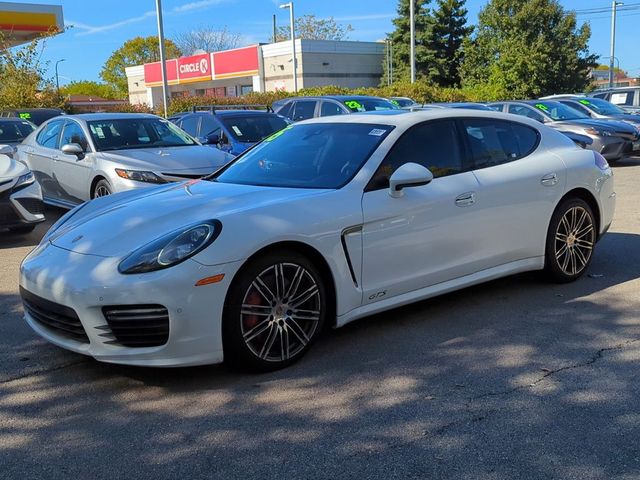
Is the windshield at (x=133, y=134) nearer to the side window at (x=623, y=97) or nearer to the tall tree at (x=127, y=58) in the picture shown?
the side window at (x=623, y=97)

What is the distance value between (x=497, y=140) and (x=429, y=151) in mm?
796

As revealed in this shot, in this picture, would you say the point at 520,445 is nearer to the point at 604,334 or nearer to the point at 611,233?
the point at 604,334

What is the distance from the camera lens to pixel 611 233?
7512mm

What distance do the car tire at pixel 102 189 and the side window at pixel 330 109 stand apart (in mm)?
7472

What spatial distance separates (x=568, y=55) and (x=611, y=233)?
116 feet

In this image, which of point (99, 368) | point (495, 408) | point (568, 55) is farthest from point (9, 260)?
point (568, 55)

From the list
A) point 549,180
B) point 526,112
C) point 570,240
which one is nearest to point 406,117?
point 549,180

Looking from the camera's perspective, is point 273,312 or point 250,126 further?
point 250,126

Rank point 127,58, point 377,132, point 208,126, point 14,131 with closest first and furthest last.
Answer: point 377,132 < point 208,126 < point 14,131 < point 127,58

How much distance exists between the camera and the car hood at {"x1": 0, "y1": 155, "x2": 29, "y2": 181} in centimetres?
762

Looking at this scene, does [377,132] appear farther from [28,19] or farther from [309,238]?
[28,19]

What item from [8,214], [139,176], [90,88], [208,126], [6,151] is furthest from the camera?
[90,88]

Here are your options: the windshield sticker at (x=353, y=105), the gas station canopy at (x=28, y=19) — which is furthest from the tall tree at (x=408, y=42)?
the windshield sticker at (x=353, y=105)

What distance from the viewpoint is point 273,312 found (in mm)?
3863
